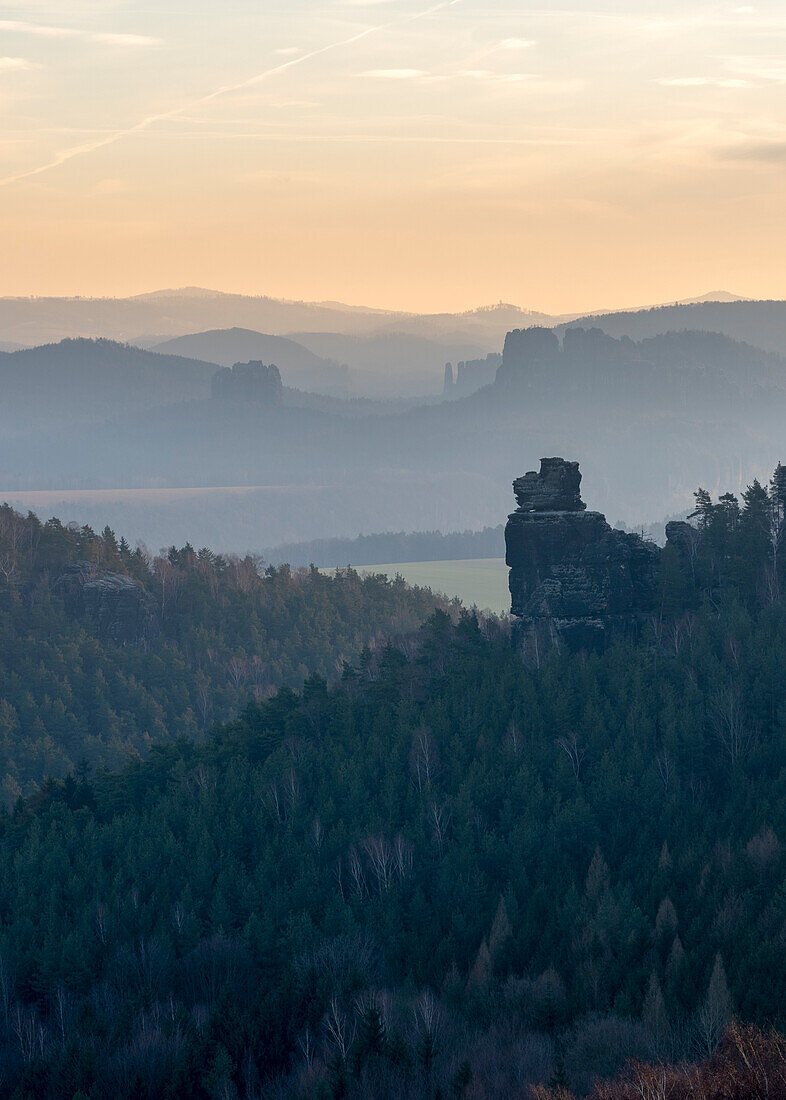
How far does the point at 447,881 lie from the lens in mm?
100750

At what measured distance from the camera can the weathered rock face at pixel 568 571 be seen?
13762 centimetres

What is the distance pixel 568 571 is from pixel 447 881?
44460 mm

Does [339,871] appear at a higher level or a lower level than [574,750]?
lower

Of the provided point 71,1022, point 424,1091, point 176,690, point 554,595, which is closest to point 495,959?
point 424,1091

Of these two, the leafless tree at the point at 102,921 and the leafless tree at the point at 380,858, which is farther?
the leafless tree at the point at 380,858

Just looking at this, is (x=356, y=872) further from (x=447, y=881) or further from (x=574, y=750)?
(x=574, y=750)

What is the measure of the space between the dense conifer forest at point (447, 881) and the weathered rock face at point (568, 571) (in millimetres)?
2978

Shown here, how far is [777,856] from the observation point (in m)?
93.2

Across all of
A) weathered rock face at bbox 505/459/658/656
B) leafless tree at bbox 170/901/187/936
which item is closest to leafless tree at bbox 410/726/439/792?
weathered rock face at bbox 505/459/658/656

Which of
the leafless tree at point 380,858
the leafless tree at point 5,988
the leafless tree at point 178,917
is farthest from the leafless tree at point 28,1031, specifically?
the leafless tree at point 380,858

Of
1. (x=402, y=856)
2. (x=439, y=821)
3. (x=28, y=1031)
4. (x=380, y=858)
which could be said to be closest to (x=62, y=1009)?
(x=28, y=1031)

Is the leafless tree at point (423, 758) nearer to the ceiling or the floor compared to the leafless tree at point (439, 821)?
nearer to the ceiling

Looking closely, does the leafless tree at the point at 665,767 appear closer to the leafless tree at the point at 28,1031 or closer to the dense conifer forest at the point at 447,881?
the dense conifer forest at the point at 447,881

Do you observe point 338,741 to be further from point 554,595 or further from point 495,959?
point 495,959
